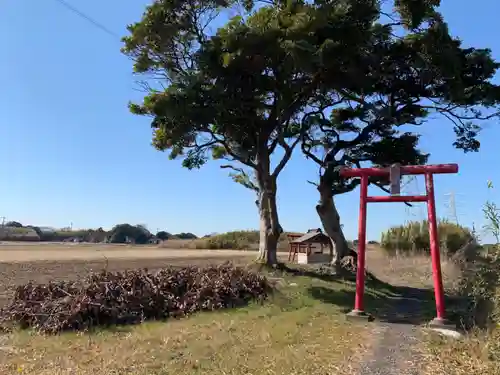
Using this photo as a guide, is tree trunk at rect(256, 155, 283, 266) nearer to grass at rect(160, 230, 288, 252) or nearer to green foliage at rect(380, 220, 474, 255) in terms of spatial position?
green foliage at rect(380, 220, 474, 255)

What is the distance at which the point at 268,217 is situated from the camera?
1507cm

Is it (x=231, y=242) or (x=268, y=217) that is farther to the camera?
(x=231, y=242)

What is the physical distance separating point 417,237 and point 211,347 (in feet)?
64.5

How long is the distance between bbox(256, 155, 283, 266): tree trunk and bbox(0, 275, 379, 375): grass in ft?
14.3

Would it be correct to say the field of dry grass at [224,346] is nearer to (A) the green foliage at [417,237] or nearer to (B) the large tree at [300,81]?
(B) the large tree at [300,81]

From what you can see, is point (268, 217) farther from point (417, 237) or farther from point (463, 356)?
point (417, 237)

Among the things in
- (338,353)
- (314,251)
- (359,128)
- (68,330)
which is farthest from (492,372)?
(314,251)

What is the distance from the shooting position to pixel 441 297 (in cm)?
904

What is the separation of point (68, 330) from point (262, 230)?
277 inches

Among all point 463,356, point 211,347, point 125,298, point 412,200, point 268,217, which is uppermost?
point 268,217

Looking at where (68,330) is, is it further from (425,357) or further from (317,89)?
(317,89)

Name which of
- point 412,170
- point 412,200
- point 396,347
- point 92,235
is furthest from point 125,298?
point 92,235

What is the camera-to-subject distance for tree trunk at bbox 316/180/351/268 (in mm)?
16172

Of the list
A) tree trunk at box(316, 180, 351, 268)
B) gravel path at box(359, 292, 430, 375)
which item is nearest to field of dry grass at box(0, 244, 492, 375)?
gravel path at box(359, 292, 430, 375)
